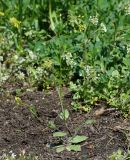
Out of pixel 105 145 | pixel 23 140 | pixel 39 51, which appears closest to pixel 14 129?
pixel 23 140

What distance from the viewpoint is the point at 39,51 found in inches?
191

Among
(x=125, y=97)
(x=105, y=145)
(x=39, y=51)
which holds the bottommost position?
(x=105, y=145)

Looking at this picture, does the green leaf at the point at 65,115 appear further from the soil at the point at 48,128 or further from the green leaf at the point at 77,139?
the green leaf at the point at 77,139

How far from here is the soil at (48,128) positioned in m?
3.83

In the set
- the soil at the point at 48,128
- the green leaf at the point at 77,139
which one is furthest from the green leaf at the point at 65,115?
the green leaf at the point at 77,139

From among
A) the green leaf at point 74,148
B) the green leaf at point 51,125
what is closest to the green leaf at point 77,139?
the green leaf at point 74,148

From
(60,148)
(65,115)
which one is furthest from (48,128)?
(60,148)

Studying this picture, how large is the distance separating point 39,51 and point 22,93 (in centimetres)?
46

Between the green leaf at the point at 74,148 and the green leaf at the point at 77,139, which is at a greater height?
the green leaf at the point at 77,139

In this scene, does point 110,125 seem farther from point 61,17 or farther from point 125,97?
point 61,17

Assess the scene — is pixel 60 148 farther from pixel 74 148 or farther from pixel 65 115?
pixel 65 115

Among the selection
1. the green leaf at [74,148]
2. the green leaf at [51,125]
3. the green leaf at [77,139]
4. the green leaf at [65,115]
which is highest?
the green leaf at [65,115]

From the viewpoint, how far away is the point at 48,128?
407 centimetres

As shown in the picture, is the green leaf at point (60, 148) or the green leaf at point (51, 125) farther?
the green leaf at point (51, 125)
